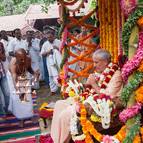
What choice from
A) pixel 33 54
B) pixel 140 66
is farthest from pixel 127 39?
pixel 33 54

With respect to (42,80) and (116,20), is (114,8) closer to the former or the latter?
(116,20)

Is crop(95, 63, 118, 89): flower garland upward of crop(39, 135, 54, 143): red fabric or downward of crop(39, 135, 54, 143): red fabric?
upward

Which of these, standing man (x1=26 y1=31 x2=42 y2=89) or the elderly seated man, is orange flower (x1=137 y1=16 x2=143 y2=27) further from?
standing man (x1=26 y1=31 x2=42 y2=89)

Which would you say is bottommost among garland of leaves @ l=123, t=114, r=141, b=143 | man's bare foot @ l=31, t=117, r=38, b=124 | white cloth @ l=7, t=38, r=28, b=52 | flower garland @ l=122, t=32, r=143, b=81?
man's bare foot @ l=31, t=117, r=38, b=124

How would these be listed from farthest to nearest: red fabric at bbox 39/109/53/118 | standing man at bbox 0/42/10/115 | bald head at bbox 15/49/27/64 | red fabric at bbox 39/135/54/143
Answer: standing man at bbox 0/42/10/115 < bald head at bbox 15/49/27/64 < red fabric at bbox 39/109/53/118 < red fabric at bbox 39/135/54/143

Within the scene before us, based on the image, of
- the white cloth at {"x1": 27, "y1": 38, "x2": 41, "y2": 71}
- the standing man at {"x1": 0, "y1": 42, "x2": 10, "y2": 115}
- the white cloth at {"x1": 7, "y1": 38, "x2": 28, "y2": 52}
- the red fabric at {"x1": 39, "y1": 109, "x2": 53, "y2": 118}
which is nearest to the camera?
the red fabric at {"x1": 39, "y1": 109, "x2": 53, "y2": 118}

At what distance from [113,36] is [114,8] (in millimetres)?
553

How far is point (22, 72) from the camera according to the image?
7812mm

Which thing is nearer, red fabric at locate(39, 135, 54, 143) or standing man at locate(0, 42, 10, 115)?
red fabric at locate(39, 135, 54, 143)

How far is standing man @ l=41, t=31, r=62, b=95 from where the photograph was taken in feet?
39.2

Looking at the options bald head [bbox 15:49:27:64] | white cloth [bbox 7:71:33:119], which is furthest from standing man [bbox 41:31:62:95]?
bald head [bbox 15:49:27:64]

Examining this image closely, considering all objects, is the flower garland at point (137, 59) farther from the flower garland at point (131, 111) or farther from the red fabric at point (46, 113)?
the red fabric at point (46, 113)

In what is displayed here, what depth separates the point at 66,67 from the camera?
350 inches

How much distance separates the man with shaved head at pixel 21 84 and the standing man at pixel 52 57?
11.5 ft
